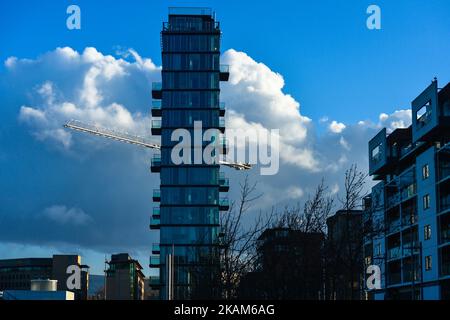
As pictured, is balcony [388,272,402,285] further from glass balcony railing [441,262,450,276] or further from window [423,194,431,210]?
glass balcony railing [441,262,450,276]

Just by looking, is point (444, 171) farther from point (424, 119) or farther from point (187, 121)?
point (187, 121)

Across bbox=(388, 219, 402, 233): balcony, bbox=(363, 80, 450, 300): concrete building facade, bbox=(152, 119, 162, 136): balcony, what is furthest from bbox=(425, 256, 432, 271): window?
bbox=(152, 119, 162, 136): balcony

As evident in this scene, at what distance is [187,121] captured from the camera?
105m

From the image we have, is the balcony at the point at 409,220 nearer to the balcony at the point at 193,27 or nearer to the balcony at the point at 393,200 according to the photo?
the balcony at the point at 393,200

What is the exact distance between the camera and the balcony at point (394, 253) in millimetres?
77719

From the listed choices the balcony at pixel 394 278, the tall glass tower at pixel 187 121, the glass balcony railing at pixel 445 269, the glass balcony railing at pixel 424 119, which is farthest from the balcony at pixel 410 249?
the tall glass tower at pixel 187 121

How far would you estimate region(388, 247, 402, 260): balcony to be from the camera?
77719 millimetres

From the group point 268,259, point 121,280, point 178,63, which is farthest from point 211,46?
point 268,259

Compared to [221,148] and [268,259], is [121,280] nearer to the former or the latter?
[221,148]

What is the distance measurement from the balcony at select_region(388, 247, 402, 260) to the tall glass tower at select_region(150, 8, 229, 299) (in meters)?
26.6

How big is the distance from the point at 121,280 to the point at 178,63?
65.4m

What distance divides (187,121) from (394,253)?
38778mm

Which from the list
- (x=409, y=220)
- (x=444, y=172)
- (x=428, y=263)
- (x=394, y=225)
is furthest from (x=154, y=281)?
(x=444, y=172)
